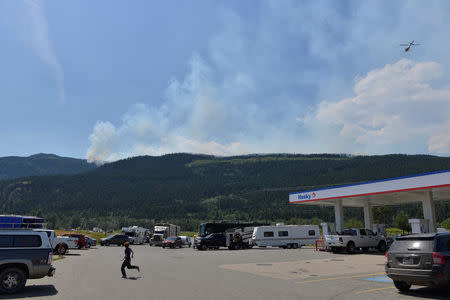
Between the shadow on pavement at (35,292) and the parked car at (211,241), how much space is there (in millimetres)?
27211

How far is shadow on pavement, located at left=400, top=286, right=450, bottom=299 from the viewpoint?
32.6ft

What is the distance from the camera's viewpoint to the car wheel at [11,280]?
10656mm

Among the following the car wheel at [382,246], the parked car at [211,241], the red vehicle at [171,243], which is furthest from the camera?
the red vehicle at [171,243]

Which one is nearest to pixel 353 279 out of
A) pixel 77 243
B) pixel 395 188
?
pixel 395 188

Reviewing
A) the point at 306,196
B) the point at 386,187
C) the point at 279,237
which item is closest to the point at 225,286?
the point at 386,187

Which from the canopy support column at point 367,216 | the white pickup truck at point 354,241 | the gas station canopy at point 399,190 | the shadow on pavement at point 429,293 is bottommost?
the shadow on pavement at point 429,293

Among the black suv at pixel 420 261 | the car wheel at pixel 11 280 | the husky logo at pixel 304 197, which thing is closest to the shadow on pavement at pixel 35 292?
the car wheel at pixel 11 280

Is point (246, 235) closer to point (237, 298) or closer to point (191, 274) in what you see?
point (191, 274)

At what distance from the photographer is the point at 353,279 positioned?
1373 cm

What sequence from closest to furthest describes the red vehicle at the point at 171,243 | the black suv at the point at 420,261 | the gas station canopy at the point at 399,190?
the black suv at the point at 420,261
the gas station canopy at the point at 399,190
the red vehicle at the point at 171,243

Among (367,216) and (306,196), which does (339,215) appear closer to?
(367,216)

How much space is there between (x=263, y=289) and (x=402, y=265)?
423cm

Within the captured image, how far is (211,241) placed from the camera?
39500 mm

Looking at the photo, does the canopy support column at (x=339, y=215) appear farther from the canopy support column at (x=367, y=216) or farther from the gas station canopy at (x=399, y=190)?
the canopy support column at (x=367, y=216)
